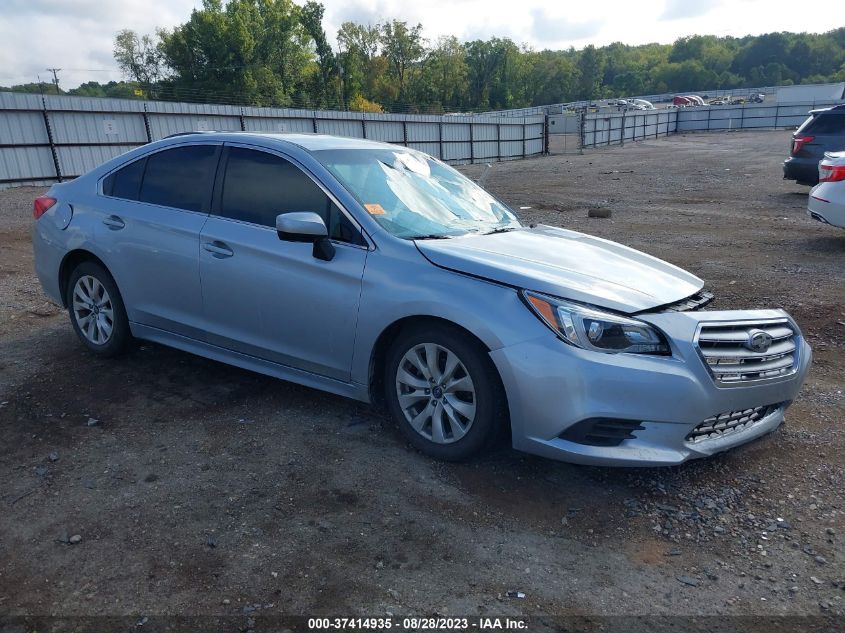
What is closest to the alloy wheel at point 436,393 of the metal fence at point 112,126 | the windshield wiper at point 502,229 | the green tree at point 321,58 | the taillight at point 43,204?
the windshield wiper at point 502,229

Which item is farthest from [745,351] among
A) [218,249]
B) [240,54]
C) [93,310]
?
[240,54]

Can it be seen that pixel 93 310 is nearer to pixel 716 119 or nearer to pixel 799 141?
pixel 799 141

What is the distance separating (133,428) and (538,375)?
2472 millimetres

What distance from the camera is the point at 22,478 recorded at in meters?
3.54

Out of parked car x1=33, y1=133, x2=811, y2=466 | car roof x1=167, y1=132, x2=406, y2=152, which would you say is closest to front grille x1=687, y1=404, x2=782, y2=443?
parked car x1=33, y1=133, x2=811, y2=466

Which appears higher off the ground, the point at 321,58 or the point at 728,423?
the point at 321,58

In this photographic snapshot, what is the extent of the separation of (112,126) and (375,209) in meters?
20.9

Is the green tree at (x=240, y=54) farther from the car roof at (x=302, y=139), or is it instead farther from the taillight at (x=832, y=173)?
the car roof at (x=302, y=139)

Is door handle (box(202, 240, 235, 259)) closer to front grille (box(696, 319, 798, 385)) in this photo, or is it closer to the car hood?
the car hood

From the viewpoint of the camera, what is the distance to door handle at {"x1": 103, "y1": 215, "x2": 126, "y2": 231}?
191 inches

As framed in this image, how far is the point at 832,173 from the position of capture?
8.80m

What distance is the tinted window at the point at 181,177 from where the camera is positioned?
459cm

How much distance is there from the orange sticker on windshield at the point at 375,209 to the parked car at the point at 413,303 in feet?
0.06

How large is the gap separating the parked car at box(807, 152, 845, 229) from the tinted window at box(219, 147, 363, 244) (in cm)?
738
